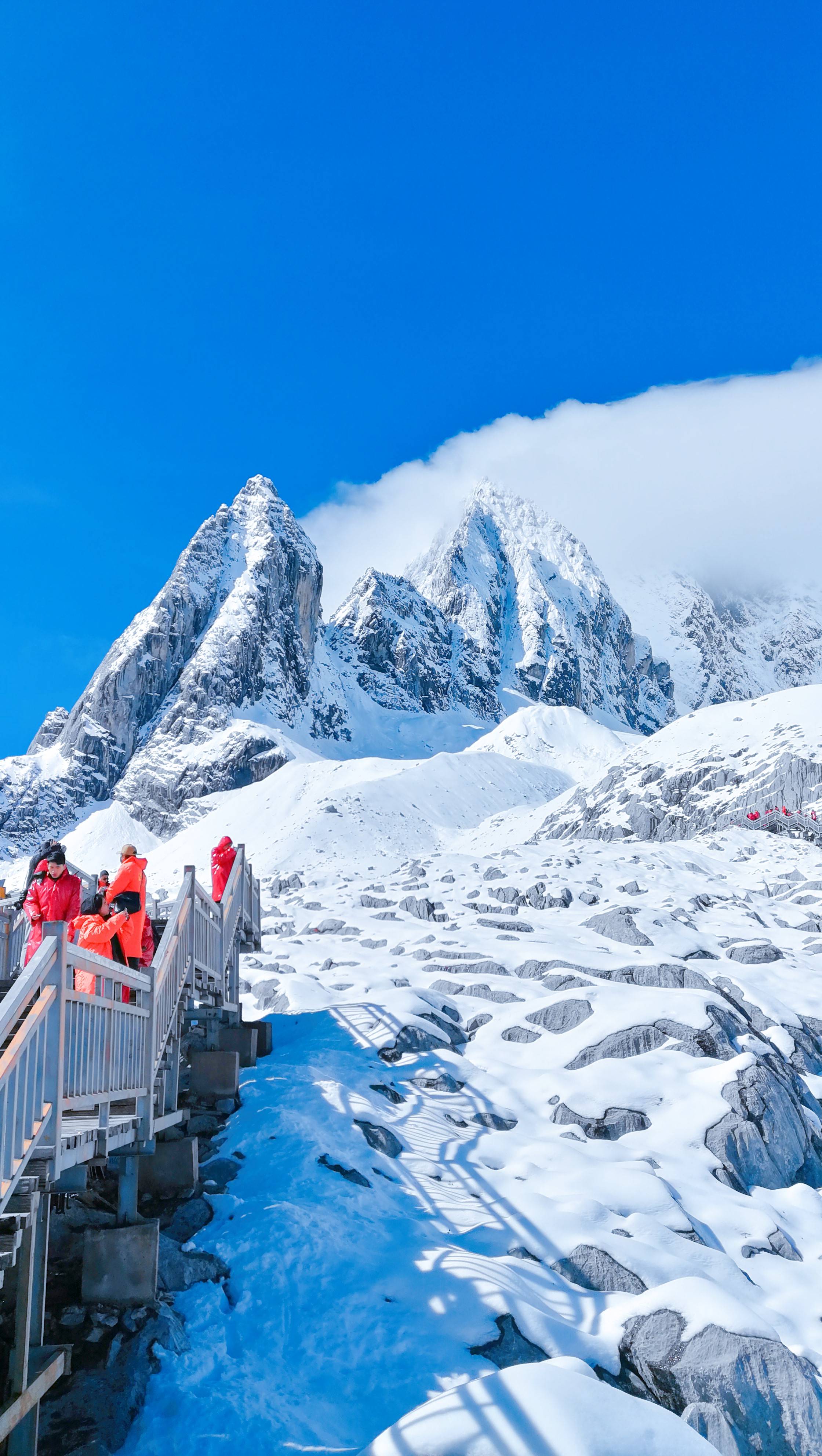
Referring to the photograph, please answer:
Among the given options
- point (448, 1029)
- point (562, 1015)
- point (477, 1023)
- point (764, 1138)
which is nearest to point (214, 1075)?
point (448, 1029)

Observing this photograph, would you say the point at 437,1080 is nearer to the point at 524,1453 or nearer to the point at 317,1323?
the point at 317,1323

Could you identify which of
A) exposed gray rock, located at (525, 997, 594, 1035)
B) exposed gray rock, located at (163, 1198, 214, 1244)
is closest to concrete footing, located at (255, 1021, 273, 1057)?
exposed gray rock, located at (525, 997, 594, 1035)

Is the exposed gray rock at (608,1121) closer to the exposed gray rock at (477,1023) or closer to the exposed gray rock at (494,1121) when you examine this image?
the exposed gray rock at (494,1121)

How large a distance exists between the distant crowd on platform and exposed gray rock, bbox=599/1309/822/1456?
205 inches

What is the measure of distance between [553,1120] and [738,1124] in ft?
8.35

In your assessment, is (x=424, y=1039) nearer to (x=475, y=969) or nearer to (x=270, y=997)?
(x=270, y=997)

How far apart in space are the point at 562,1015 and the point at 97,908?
10.3 metres

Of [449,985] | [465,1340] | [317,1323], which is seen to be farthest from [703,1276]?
[449,985]

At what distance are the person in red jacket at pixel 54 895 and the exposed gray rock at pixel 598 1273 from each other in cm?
580

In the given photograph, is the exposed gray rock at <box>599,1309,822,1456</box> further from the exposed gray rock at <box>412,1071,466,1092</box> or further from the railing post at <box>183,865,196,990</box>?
the exposed gray rock at <box>412,1071,466,1092</box>

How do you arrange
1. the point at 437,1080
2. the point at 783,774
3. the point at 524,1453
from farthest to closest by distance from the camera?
the point at 783,774, the point at 437,1080, the point at 524,1453

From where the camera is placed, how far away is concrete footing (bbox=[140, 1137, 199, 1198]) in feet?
30.6

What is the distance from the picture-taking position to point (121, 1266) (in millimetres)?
7465

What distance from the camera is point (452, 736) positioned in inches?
6014
